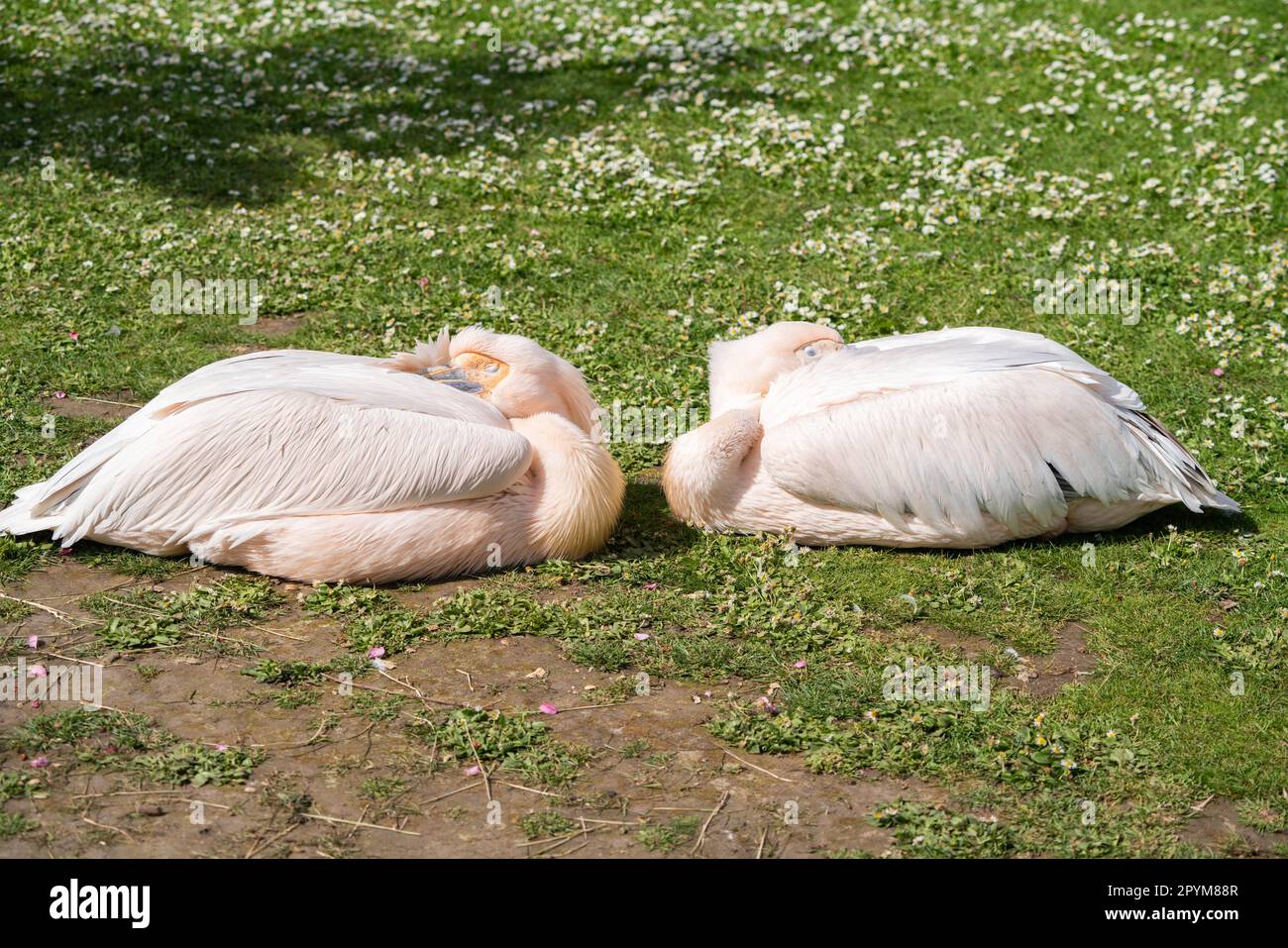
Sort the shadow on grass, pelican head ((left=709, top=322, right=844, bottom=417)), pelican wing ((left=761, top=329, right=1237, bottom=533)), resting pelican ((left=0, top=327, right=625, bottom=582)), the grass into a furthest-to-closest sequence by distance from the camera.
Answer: the shadow on grass < pelican head ((left=709, top=322, right=844, bottom=417)) < pelican wing ((left=761, top=329, right=1237, bottom=533)) < resting pelican ((left=0, top=327, right=625, bottom=582)) < the grass

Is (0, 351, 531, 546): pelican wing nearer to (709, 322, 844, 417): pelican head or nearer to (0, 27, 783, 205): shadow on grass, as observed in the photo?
(709, 322, 844, 417): pelican head

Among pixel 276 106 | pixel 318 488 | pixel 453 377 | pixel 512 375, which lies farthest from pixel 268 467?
pixel 276 106

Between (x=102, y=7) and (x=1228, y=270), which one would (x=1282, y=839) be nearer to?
(x=1228, y=270)

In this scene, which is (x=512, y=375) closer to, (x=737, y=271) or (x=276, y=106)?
(x=737, y=271)

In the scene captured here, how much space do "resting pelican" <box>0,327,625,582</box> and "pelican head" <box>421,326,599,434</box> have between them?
321 mm

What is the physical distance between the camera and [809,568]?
18.4ft

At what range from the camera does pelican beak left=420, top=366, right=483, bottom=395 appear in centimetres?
584

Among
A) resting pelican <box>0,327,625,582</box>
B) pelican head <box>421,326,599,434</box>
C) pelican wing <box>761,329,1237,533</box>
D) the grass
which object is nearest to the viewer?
the grass

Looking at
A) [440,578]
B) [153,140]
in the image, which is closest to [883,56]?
[153,140]

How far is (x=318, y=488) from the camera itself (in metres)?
5.20

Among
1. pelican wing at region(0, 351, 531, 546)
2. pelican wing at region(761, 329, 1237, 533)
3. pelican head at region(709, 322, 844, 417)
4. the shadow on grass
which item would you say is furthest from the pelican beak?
the shadow on grass

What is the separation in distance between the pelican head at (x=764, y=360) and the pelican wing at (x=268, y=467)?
1.24 m

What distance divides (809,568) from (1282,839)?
2.15 m

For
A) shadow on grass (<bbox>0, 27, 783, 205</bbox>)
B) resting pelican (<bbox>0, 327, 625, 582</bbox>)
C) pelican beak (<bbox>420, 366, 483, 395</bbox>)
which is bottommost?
resting pelican (<bbox>0, 327, 625, 582</bbox>)
